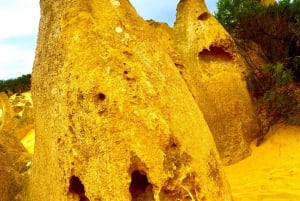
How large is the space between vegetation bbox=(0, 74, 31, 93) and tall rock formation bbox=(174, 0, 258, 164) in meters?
12.0

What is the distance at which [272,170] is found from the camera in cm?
619

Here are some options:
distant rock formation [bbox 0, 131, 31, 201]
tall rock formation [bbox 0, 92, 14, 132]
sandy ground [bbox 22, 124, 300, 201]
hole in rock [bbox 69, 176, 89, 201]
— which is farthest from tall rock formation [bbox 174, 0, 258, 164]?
tall rock formation [bbox 0, 92, 14, 132]

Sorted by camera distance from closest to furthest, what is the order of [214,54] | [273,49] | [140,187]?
[140,187]
[214,54]
[273,49]

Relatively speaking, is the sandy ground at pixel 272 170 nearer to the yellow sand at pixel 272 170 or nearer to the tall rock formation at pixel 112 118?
the yellow sand at pixel 272 170

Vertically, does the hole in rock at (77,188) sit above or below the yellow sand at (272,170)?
above

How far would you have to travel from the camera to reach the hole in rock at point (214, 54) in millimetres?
7070

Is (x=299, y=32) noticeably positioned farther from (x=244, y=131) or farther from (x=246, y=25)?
(x=244, y=131)

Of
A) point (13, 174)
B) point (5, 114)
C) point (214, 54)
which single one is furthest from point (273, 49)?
point (5, 114)

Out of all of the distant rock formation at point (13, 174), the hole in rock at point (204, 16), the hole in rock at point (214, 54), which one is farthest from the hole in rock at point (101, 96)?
the hole in rock at point (204, 16)

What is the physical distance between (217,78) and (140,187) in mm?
3836

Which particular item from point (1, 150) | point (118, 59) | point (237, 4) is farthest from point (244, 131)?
point (118, 59)

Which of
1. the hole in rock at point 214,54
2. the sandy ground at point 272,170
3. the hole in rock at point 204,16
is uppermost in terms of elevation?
the hole in rock at point 204,16

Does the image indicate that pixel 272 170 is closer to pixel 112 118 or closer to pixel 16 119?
pixel 112 118

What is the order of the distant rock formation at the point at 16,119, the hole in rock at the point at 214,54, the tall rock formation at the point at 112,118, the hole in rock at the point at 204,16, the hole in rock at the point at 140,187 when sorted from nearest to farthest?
the tall rock formation at the point at 112,118 → the hole in rock at the point at 140,187 → the hole in rock at the point at 214,54 → the hole in rock at the point at 204,16 → the distant rock formation at the point at 16,119
